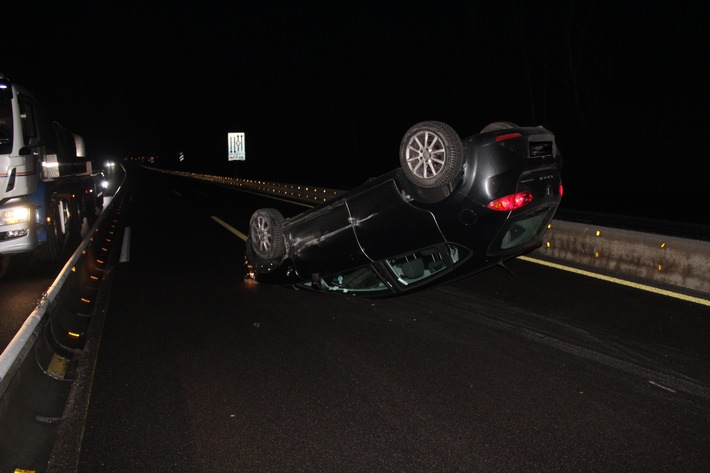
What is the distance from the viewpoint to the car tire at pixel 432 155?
202 inches

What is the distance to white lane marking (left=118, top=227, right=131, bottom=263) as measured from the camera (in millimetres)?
10863

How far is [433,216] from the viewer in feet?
18.1

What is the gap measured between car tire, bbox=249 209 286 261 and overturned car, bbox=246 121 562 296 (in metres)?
0.02

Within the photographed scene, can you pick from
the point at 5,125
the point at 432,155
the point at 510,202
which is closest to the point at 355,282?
the point at 432,155

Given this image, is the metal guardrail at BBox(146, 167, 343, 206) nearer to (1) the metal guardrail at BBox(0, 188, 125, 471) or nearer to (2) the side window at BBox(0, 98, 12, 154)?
(2) the side window at BBox(0, 98, 12, 154)

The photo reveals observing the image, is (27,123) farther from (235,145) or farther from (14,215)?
(235,145)

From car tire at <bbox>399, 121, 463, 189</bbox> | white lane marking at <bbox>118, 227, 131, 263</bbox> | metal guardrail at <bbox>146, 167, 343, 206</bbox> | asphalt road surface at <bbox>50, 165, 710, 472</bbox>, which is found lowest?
metal guardrail at <bbox>146, 167, 343, 206</bbox>

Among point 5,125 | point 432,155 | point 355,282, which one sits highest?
point 5,125

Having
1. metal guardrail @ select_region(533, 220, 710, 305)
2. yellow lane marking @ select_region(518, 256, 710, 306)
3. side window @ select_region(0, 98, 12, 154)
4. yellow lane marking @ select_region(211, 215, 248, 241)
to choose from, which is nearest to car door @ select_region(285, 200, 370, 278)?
yellow lane marking @ select_region(518, 256, 710, 306)

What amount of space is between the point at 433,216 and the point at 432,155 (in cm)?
61

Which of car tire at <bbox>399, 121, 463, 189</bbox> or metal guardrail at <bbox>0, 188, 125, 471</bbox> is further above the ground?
car tire at <bbox>399, 121, 463, 189</bbox>

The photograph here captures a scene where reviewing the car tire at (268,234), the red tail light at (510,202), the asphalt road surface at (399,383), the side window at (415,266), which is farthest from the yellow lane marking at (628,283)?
the car tire at (268,234)

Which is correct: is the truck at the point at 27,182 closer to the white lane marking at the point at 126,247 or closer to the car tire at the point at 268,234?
the white lane marking at the point at 126,247

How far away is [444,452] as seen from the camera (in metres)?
3.44
